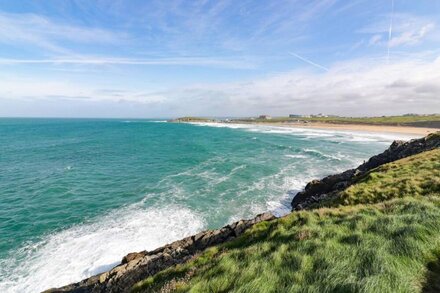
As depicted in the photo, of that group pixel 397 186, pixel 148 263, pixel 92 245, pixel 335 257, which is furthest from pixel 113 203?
pixel 397 186

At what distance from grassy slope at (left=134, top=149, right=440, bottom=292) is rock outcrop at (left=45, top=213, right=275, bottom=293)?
219 centimetres

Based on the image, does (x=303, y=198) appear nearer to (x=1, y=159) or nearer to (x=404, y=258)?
(x=404, y=258)

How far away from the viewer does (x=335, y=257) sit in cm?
713

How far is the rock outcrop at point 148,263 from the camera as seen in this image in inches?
472

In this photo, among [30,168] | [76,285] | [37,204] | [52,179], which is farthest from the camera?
[30,168]

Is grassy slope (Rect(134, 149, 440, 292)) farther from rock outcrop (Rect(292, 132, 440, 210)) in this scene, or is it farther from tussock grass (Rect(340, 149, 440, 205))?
rock outcrop (Rect(292, 132, 440, 210))

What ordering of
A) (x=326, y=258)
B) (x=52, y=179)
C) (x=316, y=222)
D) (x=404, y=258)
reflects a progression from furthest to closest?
(x=52, y=179) → (x=316, y=222) → (x=326, y=258) → (x=404, y=258)

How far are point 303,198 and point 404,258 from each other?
66.0 feet

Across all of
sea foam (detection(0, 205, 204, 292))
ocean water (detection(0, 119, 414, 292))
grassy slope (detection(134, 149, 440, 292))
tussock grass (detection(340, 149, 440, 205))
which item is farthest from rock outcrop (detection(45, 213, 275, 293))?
tussock grass (detection(340, 149, 440, 205))

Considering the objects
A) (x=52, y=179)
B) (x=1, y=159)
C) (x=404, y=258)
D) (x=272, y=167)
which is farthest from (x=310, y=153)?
(x=1, y=159)

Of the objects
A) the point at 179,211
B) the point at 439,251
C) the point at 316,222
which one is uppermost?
the point at 439,251

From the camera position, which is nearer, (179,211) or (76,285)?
(76,285)

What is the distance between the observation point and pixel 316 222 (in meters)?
10.9

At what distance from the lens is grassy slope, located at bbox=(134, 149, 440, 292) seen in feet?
19.5
